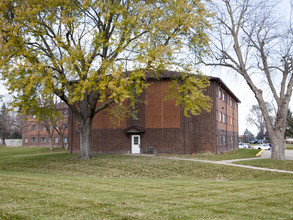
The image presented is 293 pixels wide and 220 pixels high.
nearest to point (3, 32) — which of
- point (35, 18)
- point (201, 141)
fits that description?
point (35, 18)

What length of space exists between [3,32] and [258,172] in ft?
57.7

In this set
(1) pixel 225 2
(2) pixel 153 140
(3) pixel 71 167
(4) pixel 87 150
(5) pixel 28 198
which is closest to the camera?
(5) pixel 28 198

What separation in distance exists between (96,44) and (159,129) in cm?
1562

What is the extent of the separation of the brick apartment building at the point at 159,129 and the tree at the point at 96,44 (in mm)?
11108

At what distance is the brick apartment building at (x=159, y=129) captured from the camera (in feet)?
106

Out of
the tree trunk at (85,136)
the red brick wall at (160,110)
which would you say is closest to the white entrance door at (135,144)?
the red brick wall at (160,110)

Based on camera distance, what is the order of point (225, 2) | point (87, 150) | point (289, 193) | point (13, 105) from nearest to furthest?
1. point (289, 193)
2. point (13, 105)
3. point (87, 150)
4. point (225, 2)

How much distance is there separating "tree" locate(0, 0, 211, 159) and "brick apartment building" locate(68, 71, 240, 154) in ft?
36.4

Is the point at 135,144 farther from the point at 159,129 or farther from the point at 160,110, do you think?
the point at 160,110

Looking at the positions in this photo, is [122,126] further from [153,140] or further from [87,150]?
[87,150]

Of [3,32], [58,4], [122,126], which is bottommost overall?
[122,126]

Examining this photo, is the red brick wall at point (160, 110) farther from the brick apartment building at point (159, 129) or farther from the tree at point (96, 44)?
the tree at point (96, 44)

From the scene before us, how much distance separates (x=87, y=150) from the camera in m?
23.2

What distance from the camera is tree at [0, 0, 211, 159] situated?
1700 centimetres
